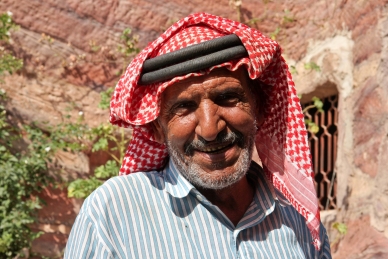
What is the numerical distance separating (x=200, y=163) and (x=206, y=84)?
303 millimetres

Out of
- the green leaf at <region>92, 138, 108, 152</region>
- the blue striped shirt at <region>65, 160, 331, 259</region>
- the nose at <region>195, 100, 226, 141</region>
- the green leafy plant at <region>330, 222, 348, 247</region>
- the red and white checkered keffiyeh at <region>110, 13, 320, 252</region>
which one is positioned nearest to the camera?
the blue striped shirt at <region>65, 160, 331, 259</region>

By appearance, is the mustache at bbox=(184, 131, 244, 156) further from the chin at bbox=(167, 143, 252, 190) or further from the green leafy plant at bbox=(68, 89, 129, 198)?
the green leafy plant at bbox=(68, 89, 129, 198)

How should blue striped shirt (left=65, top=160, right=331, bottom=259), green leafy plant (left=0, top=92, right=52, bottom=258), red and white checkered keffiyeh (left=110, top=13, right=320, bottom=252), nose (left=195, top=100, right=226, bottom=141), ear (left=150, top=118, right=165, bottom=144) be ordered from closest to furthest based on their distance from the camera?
1. blue striped shirt (left=65, top=160, right=331, bottom=259)
2. nose (left=195, top=100, right=226, bottom=141)
3. red and white checkered keffiyeh (left=110, top=13, right=320, bottom=252)
4. ear (left=150, top=118, right=165, bottom=144)
5. green leafy plant (left=0, top=92, right=52, bottom=258)

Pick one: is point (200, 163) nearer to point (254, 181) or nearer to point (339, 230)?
point (254, 181)

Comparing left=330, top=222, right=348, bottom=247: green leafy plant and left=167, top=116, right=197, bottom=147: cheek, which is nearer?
left=167, top=116, right=197, bottom=147: cheek

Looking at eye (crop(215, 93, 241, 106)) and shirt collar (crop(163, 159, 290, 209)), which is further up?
eye (crop(215, 93, 241, 106))

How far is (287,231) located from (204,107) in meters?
0.63

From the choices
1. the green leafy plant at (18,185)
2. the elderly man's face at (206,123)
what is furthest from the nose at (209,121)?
the green leafy plant at (18,185)

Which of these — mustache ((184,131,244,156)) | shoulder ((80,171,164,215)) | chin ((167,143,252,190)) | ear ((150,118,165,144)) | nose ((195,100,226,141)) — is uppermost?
nose ((195,100,226,141))

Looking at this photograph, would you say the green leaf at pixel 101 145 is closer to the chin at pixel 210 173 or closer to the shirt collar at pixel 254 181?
the shirt collar at pixel 254 181

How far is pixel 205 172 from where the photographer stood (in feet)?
7.25

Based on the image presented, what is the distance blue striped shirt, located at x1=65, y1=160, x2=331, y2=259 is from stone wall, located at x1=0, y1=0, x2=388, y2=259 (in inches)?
64.7

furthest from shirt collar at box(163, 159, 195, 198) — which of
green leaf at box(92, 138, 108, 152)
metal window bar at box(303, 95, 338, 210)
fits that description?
metal window bar at box(303, 95, 338, 210)

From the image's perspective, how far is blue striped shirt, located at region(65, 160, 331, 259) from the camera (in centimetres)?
203
